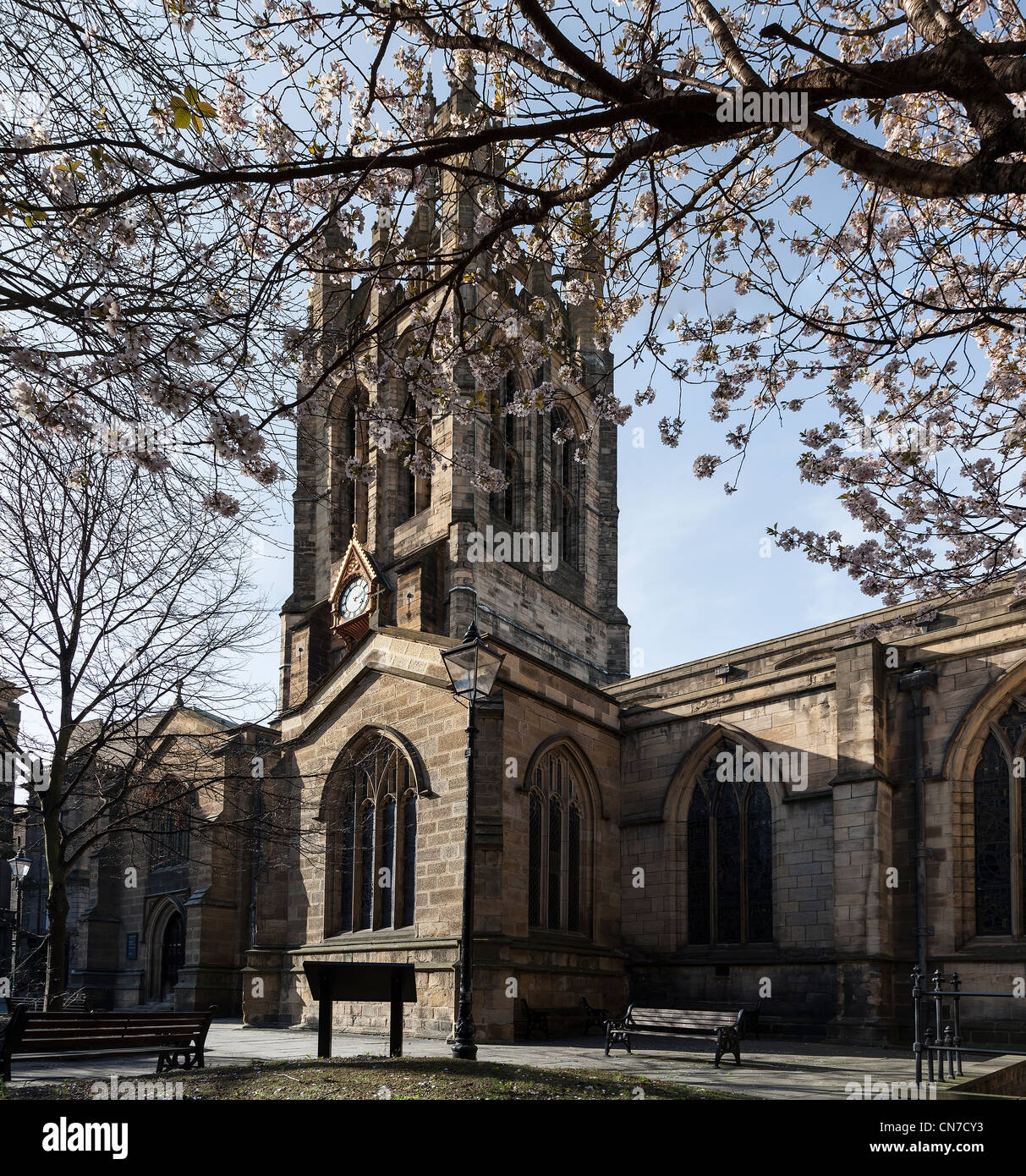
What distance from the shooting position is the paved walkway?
32.3 ft

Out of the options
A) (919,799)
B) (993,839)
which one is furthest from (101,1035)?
(993,839)

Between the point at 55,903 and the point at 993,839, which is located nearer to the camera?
the point at 55,903

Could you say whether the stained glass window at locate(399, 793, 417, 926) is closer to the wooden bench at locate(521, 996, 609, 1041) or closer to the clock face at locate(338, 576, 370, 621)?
the wooden bench at locate(521, 996, 609, 1041)

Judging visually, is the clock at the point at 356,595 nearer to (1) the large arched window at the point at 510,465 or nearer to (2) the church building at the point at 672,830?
(1) the large arched window at the point at 510,465

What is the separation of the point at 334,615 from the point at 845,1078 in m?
20.9

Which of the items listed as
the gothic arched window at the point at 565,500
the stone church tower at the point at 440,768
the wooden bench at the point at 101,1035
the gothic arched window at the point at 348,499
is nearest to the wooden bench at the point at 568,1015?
the stone church tower at the point at 440,768

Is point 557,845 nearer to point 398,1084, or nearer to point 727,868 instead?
point 727,868

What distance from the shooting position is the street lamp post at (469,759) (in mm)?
9492

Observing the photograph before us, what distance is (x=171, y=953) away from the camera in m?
27.9

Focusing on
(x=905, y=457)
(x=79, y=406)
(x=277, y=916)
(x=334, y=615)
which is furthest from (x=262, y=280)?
(x=334, y=615)

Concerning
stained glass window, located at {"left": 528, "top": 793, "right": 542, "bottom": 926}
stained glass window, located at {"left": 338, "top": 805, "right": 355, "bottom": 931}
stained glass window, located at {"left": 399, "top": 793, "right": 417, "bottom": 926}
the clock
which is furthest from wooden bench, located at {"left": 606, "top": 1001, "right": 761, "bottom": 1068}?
the clock

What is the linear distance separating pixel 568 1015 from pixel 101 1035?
8.73 meters

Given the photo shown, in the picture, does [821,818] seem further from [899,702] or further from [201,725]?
[201,725]
